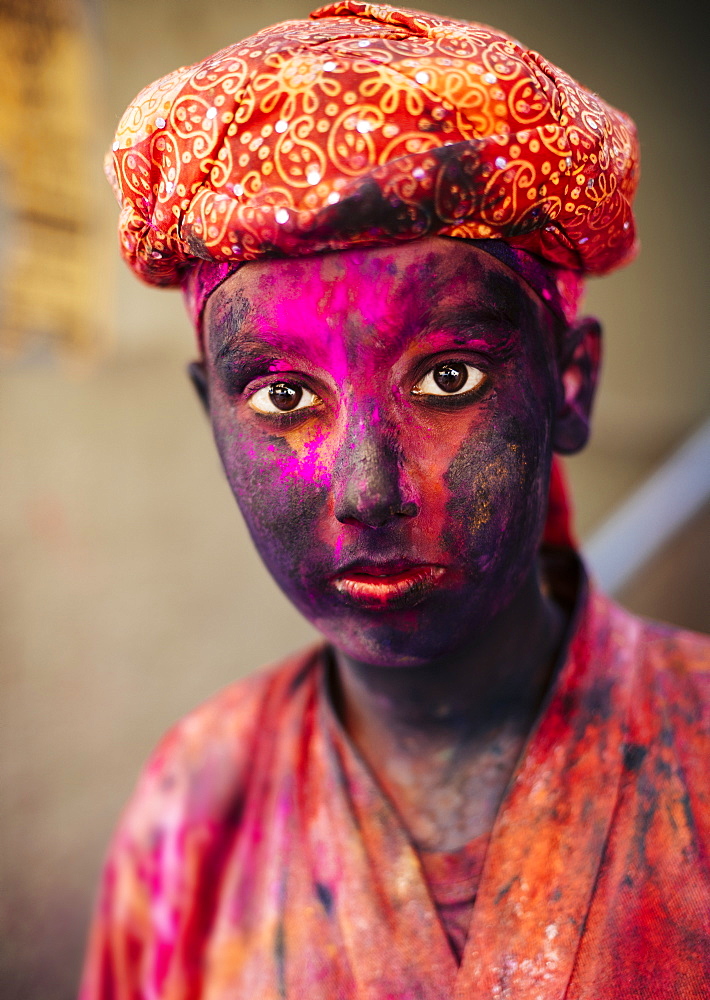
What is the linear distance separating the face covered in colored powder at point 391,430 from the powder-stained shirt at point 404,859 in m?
0.23

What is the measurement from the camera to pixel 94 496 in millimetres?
1939

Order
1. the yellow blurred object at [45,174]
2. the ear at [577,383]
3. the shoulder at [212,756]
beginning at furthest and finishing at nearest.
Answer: the yellow blurred object at [45,174], the shoulder at [212,756], the ear at [577,383]

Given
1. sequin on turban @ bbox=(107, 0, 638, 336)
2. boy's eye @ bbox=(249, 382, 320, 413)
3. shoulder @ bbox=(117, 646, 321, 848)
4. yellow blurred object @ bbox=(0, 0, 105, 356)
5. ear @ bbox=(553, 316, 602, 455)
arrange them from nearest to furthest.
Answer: sequin on turban @ bbox=(107, 0, 638, 336)
boy's eye @ bbox=(249, 382, 320, 413)
ear @ bbox=(553, 316, 602, 455)
shoulder @ bbox=(117, 646, 321, 848)
yellow blurred object @ bbox=(0, 0, 105, 356)

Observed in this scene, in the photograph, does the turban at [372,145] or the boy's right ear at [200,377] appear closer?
the turban at [372,145]

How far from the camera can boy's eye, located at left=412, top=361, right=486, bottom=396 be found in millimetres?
825

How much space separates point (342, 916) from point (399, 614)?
15.7 inches

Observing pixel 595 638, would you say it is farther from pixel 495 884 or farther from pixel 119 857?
pixel 119 857

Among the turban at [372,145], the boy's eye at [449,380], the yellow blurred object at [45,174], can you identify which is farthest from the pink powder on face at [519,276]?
the yellow blurred object at [45,174]

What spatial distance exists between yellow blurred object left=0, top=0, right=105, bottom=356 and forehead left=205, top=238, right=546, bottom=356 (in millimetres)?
1162

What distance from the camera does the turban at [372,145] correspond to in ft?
2.46

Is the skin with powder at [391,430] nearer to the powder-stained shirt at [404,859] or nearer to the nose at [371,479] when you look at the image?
the nose at [371,479]

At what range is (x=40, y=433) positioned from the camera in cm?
187

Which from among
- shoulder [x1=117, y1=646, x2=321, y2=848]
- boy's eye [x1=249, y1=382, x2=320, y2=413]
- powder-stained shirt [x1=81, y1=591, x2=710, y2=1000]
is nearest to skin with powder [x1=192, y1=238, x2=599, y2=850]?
boy's eye [x1=249, y1=382, x2=320, y2=413]

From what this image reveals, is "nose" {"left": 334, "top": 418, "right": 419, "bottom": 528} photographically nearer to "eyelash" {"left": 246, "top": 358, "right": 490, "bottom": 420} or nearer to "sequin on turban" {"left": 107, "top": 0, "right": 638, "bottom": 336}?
"eyelash" {"left": 246, "top": 358, "right": 490, "bottom": 420}
